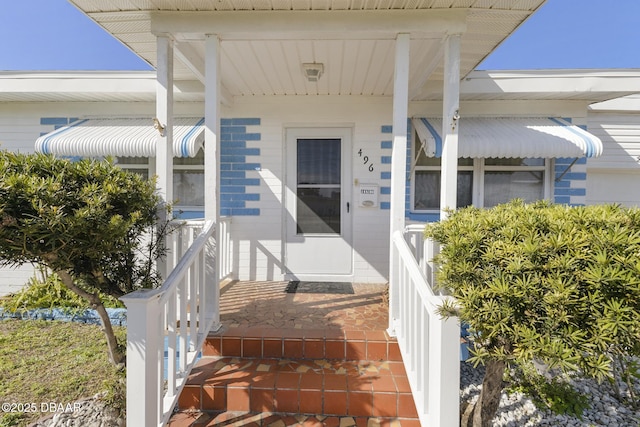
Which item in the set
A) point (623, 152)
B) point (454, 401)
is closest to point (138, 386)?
point (454, 401)

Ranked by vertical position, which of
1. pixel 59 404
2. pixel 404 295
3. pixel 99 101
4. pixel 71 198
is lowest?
pixel 59 404

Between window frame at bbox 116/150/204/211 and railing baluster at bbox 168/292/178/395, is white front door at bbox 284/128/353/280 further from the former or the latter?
railing baluster at bbox 168/292/178/395

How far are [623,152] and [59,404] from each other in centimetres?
713

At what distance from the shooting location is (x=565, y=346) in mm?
1255

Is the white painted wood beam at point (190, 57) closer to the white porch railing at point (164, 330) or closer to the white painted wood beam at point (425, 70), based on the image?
the white porch railing at point (164, 330)

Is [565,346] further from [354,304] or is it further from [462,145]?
[462,145]

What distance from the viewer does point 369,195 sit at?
4.21 metres

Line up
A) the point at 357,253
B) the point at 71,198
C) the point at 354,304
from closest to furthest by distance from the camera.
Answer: the point at 71,198 < the point at 354,304 < the point at 357,253

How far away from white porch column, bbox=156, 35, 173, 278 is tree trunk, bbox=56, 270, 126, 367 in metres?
0.48

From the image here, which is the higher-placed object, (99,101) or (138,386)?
(99,101)

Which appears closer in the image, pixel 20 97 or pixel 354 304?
pixel 354 304

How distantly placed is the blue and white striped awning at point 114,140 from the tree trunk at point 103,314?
205 centimetres

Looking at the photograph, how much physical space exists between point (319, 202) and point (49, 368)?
3191mm

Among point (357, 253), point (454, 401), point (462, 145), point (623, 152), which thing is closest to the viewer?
point (454, 401)
